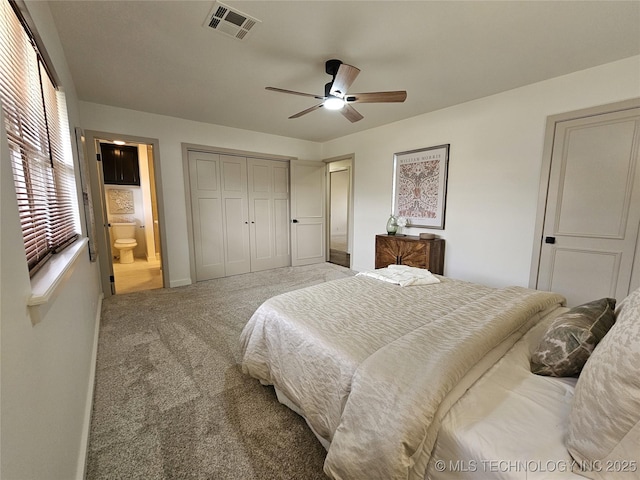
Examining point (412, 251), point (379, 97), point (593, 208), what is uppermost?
point (379, 97)

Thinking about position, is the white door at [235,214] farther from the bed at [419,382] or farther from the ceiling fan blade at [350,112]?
the bed at [419,382]

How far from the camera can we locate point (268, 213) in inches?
192

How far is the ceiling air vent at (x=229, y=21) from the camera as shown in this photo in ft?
5.66

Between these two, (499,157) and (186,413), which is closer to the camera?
(186,413)

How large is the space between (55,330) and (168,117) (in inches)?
139

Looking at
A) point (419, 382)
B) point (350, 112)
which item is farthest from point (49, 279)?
point (350, 112)

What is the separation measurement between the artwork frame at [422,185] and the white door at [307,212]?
1741 millimetres

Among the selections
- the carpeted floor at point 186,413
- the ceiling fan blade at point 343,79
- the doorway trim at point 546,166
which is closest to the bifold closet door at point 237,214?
the carpeted floor at point 186,413

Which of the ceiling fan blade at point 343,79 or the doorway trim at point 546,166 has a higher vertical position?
the ceiling fan blade at point 343,79

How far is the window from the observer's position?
3.26 ft

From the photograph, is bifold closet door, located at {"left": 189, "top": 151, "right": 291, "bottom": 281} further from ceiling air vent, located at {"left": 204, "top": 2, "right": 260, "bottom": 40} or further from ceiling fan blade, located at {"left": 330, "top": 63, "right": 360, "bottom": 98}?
ceiling fan blade, located at {"left": 330, "top": 63, "right": 360, "bottom": 98}

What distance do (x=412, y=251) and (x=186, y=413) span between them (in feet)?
9.84

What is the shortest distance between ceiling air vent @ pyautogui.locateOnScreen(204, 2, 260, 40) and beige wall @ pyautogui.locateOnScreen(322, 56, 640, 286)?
8.58 feet

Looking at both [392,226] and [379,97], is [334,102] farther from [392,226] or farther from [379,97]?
[392,226]
